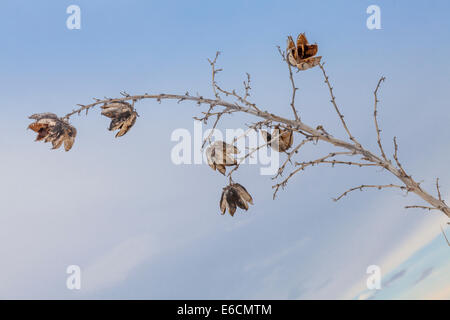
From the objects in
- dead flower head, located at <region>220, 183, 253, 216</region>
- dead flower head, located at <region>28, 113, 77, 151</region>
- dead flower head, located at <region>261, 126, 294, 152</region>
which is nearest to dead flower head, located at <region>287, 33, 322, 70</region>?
dead flower head, located at <region>261, 126, 294, 152</region>

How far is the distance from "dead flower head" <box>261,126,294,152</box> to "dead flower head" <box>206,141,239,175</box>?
9 cm

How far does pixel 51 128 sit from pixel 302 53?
26.1 inches

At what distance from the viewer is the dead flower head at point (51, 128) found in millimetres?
1092

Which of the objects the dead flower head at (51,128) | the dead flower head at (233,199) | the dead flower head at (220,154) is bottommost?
the dead flower head at (233,199)

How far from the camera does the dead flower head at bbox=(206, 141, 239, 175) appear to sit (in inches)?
39.8

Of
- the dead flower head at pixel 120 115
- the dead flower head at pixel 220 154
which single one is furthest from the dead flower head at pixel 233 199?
the dead flower head at pixel 120 115

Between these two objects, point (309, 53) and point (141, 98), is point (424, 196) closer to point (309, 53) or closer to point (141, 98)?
point (309, 53)

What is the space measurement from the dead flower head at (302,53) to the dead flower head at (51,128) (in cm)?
60

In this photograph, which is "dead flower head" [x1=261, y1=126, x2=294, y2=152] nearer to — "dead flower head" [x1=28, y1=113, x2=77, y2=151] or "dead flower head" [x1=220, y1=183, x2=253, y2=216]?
"dead flower head" [x1=220, y1=183, x2=253, y2=216]

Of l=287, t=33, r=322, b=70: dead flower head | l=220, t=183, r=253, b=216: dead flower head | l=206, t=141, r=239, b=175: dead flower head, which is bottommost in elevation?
l=220, t=183, r=253, b=216: dead flower head

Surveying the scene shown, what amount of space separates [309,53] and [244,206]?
1.33ft

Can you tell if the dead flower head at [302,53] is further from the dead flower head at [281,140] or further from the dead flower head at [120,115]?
the dead flower head at [120,115]

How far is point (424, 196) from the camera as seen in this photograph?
37.5 inches
